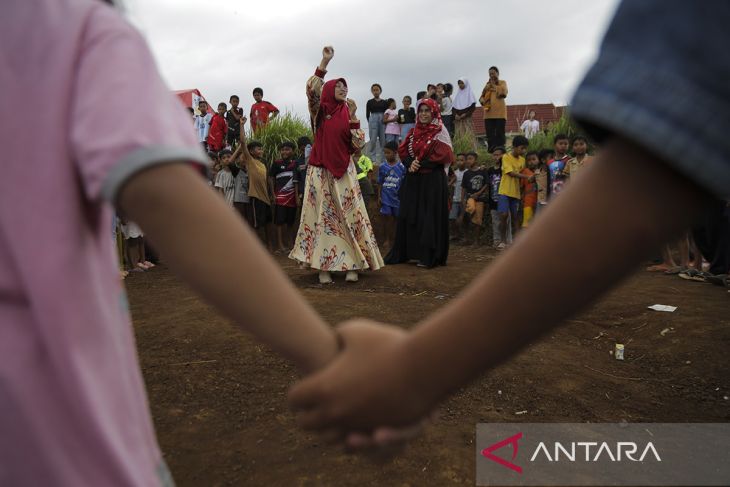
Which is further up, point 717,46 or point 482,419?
point 717,46

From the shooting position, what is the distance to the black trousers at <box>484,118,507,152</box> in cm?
1065

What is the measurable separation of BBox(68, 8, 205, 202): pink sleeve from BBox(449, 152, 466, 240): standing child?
9580 mm

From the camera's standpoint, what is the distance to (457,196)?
1020 cm

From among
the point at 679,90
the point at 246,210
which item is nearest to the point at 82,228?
the point at 679,90

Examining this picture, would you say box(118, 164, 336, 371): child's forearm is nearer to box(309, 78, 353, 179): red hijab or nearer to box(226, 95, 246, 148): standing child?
box(309, 78, 353, 179): red hijab

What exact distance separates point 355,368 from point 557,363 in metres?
2.92

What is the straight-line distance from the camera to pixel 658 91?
0.57m

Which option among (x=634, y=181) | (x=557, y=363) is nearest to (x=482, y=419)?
(x=557, y=363)

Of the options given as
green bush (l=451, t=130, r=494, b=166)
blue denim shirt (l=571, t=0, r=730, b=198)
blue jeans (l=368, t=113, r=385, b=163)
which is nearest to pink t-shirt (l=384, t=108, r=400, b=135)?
blue jeans (l=368, t=113, r=385, b=163)

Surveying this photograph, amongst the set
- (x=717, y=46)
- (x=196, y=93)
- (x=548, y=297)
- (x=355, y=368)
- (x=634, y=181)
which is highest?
(x=196, y=93)

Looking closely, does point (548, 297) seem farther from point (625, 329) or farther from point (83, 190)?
point (625, 329)

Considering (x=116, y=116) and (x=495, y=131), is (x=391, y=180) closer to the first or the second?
(x=495, y=131)

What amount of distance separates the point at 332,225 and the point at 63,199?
16.8 feet

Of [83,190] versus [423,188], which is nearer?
[83,190]
